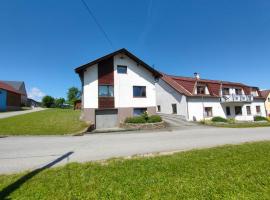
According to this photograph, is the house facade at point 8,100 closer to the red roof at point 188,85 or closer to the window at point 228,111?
the red roof at point 188,85

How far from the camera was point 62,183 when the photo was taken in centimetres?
423

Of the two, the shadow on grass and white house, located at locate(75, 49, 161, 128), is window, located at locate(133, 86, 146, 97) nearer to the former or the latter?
white house, located at locate(75, 49, 161, 128)

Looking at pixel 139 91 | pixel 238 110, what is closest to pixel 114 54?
pixel 139 91

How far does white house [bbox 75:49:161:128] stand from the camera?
1947 cm

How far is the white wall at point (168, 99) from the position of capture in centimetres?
2514

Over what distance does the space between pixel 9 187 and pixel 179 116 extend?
78.3 feet

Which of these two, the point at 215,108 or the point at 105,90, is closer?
the point at 105,90

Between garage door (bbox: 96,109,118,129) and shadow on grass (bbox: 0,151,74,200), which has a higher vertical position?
garage door (bbox: 96,109,118,129)

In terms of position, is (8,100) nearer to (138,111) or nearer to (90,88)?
(90,88)

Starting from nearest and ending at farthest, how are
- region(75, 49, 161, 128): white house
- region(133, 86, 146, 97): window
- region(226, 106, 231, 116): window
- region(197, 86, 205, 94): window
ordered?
region(75, 49, 161, 128): white house, region(133, 86, 146, 97): window, region(197, 86, 205, 94): window, region(226, 106, 231, 116): window

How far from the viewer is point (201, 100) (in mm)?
26000

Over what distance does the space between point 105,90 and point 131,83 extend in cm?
350

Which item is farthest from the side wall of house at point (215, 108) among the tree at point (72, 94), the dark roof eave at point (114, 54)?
the tree at point (72, 94)

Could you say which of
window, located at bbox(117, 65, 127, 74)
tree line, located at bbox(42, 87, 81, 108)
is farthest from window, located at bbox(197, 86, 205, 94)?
tree line, located at bbox(42, 87, 81, 108)
